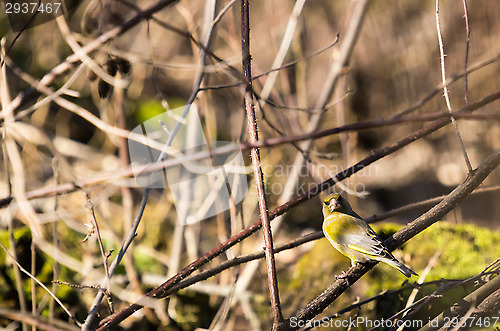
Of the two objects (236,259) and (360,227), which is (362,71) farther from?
(236,259)

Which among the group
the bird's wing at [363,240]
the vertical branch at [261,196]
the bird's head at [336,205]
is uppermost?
the vertical branch at [261,196]

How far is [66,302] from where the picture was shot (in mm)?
3074

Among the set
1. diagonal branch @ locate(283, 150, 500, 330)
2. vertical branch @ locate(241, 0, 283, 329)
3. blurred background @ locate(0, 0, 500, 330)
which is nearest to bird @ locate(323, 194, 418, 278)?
diagonal branch @ locate(283, 150, 500, 330)

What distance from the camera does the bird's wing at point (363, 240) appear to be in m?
2.06

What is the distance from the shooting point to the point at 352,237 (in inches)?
89.5

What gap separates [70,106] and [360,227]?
61.6 inches

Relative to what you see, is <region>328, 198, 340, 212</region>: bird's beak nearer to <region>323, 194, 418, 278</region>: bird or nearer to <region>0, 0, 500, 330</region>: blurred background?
<region>323, 194, 418, 278</region>: bird

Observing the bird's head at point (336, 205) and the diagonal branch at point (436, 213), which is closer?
the diagonal branch at point (436, 213)

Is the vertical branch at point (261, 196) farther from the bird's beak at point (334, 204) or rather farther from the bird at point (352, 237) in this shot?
the bird's beak at point (334, 204)

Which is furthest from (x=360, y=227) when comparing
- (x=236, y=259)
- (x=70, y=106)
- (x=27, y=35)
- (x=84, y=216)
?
(x=27, y=35)

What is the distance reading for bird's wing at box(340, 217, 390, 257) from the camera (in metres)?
2.06

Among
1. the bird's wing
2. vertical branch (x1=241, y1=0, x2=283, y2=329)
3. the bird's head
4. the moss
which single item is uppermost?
vertical branch (x1=241, y1=0, x2=283, y2=329)

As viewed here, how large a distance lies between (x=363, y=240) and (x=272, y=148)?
3041mm

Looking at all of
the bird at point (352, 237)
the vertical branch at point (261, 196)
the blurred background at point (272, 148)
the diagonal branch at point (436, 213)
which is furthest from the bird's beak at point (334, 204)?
the vertical branch at point (261, 196)
